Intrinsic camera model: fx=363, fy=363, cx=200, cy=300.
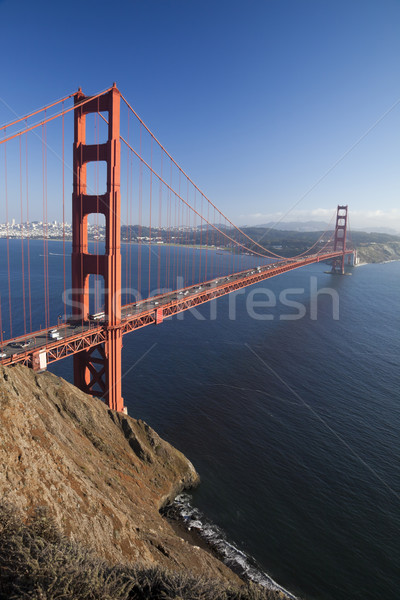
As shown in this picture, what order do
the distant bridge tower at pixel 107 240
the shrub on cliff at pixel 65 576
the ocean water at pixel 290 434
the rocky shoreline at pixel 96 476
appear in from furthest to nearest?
1. the distant bridge tower at pixel 107 240
2. the ocean water at pixel 290 434
3. the rocky shoreline at pixel 96 476
4. the shrub on cliff at pixel 65 576

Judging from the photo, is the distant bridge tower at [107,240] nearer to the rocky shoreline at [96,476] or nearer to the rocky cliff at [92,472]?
the rocky cliff at [92,472]

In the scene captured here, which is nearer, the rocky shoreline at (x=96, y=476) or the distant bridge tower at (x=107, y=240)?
the rocky shoreline at (x=96, y=476)

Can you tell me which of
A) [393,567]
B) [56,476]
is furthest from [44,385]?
[393,567]

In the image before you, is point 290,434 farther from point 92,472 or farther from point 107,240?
point 107,240

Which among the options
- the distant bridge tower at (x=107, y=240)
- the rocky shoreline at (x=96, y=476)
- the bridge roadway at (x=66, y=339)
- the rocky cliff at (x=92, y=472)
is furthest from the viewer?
the distant bridge tower at (x=107, y=240)

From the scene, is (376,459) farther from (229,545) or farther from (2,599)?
(2,599)

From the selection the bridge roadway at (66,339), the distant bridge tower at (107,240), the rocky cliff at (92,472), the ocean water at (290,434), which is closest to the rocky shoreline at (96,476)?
the rocky cliff at (92,472)

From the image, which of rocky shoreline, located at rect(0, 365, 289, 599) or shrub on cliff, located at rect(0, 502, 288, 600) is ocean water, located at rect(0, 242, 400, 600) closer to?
rocky shoreline, located at rect(0, 365, 289, 599)

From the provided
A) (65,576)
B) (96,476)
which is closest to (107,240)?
(96,476)
